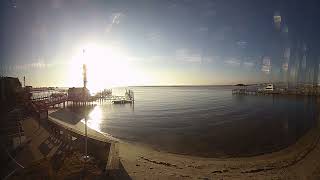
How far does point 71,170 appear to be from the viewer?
13.5m

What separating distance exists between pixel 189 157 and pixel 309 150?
1196 cm

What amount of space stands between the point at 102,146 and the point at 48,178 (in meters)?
6.70

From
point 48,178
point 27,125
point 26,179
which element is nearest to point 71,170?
point 48,178

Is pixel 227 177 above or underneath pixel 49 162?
underneath

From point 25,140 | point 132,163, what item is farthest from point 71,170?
point 25,140

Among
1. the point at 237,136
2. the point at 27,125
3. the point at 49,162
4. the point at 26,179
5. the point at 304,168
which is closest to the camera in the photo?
the point at 26,179

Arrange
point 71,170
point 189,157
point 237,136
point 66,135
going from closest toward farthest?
1. point 71,170
2. point 189,157
3. point 66,135
4. point 237,136

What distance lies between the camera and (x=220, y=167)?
54.5 feet

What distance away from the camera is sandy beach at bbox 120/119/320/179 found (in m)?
14.5

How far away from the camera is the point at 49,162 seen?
1450 centimetres

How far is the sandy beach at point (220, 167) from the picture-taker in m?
14.5

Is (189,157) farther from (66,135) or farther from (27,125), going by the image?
(27,125)

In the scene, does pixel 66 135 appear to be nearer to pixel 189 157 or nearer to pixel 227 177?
pixel 189 157

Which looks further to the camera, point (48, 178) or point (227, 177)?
point (227, 177)
